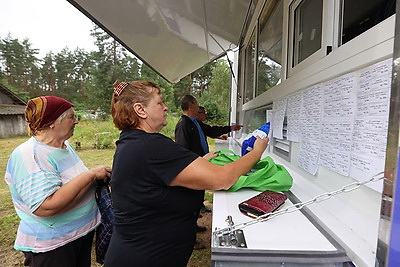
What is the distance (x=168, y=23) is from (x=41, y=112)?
86.3 inches

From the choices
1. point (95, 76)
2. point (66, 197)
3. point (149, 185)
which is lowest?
point (66, 197)

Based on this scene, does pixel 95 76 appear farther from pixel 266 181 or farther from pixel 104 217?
→ pixel 266 181

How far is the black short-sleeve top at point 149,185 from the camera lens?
93 cm

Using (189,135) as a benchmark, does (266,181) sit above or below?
below

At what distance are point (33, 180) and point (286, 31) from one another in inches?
76.7

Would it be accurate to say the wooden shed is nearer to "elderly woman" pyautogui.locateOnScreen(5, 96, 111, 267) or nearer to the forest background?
the forest background

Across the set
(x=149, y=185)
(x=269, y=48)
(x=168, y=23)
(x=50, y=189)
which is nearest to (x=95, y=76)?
(x=168, y=23)

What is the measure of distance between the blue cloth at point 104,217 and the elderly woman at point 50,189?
0.17 feet

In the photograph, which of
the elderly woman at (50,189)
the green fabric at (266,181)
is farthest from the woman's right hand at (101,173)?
the green fabric at (266,181)

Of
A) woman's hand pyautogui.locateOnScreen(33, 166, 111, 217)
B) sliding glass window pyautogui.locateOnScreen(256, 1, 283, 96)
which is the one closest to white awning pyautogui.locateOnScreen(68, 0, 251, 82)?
sliding glass window pyautogui.locateOnScreen(256, 1, 283, 96)

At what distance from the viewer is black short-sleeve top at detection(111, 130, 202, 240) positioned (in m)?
0.93

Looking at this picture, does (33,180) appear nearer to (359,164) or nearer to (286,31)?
(359,164)

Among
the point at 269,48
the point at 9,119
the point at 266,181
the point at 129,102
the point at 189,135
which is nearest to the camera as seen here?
the point at 129,102

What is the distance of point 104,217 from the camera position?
4.63ft
